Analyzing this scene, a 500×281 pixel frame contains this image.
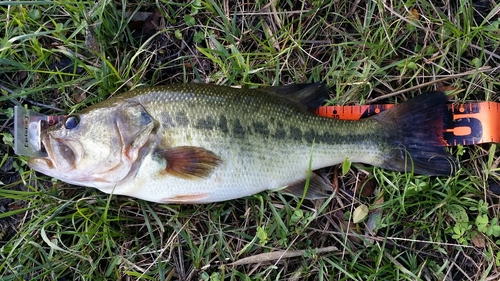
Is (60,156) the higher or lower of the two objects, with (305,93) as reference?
lower

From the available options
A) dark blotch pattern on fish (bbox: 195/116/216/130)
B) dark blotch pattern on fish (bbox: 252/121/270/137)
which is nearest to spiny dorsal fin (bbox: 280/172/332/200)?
dark blotch pattern on fish (bbox: 252/121/270/137)

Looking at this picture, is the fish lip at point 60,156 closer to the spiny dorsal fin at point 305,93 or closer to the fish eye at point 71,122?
the fish eye at point 71,122

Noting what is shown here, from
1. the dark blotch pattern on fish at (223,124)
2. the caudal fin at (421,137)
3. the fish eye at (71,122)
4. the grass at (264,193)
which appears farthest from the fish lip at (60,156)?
the caudal fin at (421,137)

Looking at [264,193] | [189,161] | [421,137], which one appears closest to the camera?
[189,161]

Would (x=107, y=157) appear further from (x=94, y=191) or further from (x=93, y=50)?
(x=93, y=50)

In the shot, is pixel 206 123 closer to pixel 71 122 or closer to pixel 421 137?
pixel 71 122

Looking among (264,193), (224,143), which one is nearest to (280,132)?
(224,143)

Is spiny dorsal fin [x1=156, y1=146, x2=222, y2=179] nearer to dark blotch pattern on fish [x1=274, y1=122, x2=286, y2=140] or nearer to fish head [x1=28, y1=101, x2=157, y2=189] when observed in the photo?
fish head [x1=28, y1=101, x2=157, y2=189]
